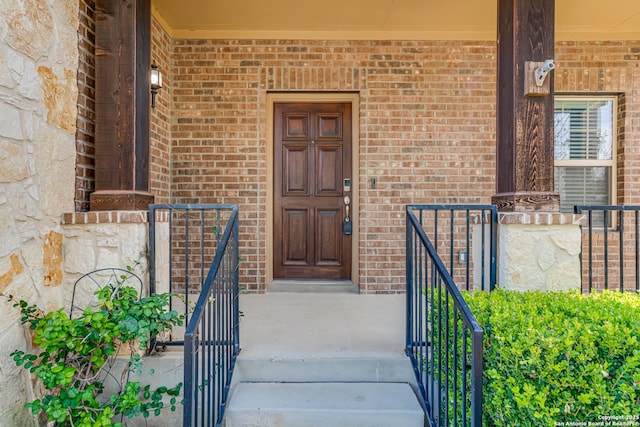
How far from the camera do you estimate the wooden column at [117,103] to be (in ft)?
7.45

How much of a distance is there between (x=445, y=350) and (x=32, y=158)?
7.13 ft

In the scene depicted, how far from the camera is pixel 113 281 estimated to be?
218cm

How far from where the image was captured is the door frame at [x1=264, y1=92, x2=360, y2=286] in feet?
13.1

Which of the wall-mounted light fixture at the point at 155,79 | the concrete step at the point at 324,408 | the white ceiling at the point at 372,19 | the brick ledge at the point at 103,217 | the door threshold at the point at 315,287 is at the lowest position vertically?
the concrete step at the point at 324,408

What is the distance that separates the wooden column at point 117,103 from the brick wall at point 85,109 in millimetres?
84

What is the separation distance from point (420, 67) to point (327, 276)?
2347mm

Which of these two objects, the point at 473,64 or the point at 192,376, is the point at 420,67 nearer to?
the point at 473,64

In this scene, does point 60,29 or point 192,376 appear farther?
point 60,29

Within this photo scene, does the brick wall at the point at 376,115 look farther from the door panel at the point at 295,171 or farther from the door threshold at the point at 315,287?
the door panel at the point at 295,171

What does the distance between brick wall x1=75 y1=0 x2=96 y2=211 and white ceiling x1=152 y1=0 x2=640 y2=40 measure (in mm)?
1287

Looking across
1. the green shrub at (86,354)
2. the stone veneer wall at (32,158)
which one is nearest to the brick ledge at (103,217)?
the stone veneer wall at (32,158)

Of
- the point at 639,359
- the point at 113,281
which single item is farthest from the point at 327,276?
the point at 639,359

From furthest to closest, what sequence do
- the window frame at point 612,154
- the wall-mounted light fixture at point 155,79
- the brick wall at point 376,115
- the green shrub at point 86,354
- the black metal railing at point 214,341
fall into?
the window frame at point 612,154
the brick wall at point 376,115
the wall-mounted light fixture at point 155,79
the green shrub at point 86,354
the black metal railing at point 214,341

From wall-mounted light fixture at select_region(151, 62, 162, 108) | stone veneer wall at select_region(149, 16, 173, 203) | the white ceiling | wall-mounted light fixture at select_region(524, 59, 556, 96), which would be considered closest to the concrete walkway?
stone veneer wall at select_region(149, 16, 173, 203)
